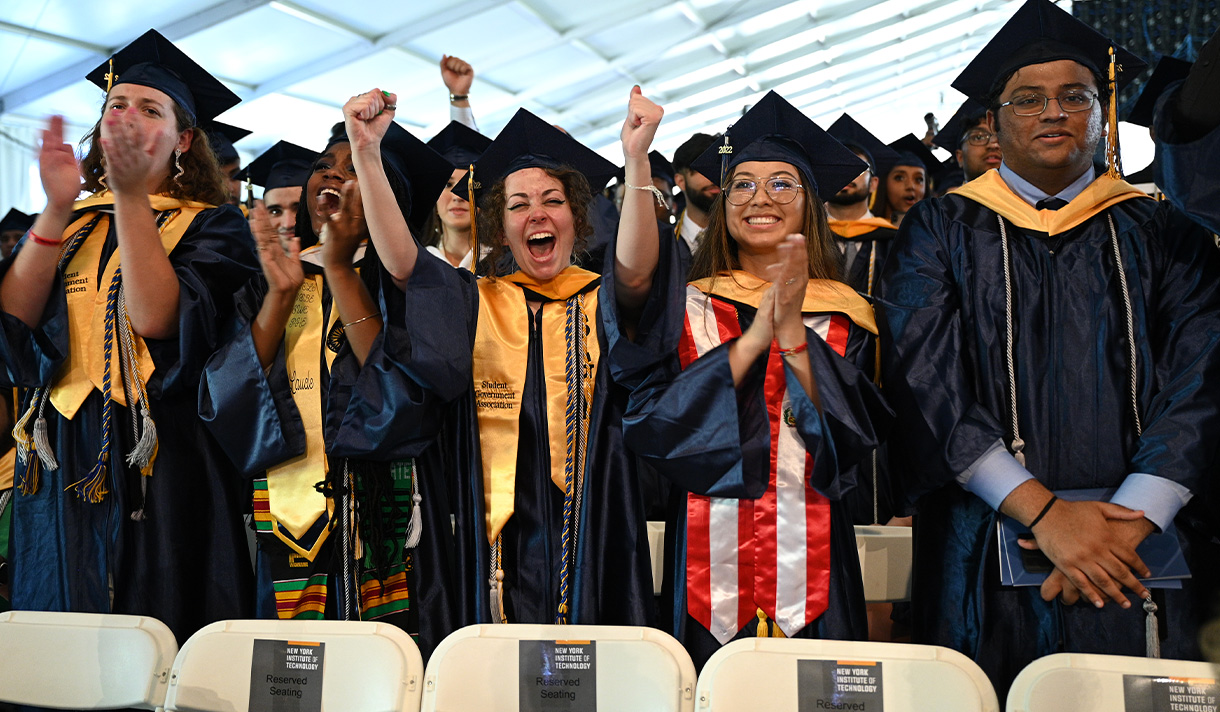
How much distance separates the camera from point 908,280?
7.68 ft

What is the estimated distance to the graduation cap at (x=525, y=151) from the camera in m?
2.77

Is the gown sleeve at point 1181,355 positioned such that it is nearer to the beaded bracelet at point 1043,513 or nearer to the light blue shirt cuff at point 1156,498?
the light blue shirt cuff at point 1156,498

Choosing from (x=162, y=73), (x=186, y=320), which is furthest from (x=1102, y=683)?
(x=162, y=73)

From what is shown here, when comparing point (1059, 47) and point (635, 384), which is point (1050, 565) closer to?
point (635, 384)

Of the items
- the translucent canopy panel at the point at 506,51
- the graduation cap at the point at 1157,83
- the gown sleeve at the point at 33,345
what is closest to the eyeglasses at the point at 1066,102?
the graduation cap at the point at 1157,83

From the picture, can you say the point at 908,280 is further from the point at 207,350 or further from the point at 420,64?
the point at 420,64

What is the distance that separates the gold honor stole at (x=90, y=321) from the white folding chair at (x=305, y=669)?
87 centimetres

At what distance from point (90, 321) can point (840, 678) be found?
6.95 feet

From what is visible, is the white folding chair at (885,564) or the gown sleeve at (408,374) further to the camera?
the white folding chair at (885,564)

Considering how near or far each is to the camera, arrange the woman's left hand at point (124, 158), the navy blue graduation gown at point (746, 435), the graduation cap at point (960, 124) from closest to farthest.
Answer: the navy blue graduation gown at point (746, 435) < the woman's left hand at point (124, 158) < the graduation cap at point (960, 124)

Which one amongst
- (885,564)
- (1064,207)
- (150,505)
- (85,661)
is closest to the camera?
(85,661)

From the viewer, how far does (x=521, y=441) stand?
249 centimetres

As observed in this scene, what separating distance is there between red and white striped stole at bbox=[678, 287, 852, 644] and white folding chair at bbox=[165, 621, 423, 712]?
2.43 ft

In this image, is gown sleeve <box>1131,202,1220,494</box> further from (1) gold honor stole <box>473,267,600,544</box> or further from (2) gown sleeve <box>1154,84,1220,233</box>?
(1) gold honor stole <box>473,267,600,544</box>
